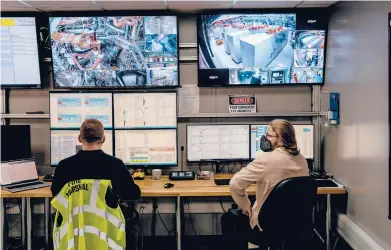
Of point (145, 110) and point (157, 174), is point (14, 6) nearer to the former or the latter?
point (145, 110)

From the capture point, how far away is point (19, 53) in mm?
4047

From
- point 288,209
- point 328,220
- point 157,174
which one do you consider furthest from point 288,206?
point 157,174

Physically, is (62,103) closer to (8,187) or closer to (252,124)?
(8,187)

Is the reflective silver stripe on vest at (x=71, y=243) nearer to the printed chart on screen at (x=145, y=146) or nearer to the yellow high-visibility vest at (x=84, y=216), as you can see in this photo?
the yellow high-visibility vest at (x=84, y=216)

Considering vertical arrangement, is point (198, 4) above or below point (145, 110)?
above

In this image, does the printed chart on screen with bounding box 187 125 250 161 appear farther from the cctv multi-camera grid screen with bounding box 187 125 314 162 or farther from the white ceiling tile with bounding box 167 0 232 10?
the white ceiling tile with bounding box 167 0 232 10

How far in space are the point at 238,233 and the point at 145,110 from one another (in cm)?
151

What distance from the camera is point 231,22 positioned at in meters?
3.98

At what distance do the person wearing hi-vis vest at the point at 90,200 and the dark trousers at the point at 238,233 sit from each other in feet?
2.80

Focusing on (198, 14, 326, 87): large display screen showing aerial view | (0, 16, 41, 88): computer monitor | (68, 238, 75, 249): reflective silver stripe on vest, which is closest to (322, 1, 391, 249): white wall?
(198, 14, 326, 87): large display screen showing aerial view

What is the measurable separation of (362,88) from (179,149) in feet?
5.79

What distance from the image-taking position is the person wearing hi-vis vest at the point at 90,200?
2.53 metres

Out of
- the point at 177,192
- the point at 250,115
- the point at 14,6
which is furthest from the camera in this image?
the point at 250,115

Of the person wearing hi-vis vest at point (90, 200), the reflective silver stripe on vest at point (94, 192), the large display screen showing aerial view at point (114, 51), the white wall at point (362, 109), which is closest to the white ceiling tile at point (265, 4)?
the white wall at point (362, 109)
